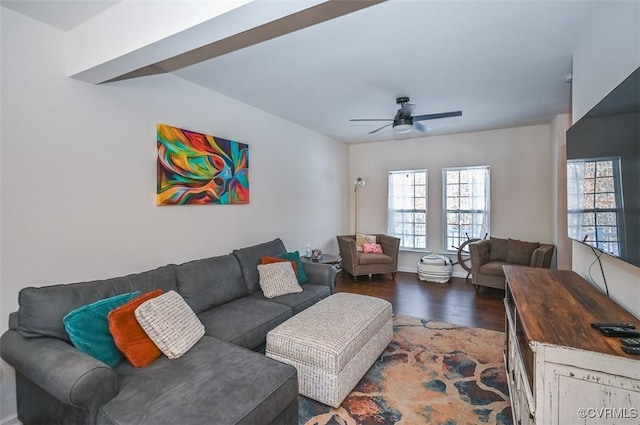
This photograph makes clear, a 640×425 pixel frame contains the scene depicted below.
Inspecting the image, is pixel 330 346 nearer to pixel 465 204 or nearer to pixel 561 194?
pixel 561 194

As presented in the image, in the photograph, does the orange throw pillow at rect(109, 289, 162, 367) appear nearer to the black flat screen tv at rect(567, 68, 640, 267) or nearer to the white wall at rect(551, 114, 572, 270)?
the black flat screen tv at rect(567, 68, 640, 267)

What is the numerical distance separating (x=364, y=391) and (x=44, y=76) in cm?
311

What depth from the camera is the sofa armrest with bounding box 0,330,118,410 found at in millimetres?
1371

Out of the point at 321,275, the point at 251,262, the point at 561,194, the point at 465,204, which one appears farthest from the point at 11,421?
the point at 465,204

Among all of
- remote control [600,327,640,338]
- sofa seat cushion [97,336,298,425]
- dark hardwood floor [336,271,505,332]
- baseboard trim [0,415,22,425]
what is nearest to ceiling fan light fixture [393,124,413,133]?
dark hardwood floor [336,271,505,332]

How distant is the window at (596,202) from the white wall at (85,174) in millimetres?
3156

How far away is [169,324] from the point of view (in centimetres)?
192

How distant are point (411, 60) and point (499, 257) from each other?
365 cm

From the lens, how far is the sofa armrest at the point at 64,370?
137 cm

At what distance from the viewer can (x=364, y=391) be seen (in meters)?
2.24

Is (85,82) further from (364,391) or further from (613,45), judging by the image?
(613,45)

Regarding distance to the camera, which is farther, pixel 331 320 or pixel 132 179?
pixel 132 179

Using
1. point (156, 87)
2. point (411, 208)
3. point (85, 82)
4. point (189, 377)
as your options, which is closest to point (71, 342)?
point (189, 377)

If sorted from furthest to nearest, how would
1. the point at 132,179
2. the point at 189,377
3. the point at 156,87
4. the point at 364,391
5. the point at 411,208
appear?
the point at 411,208 < the point at 156,87 < the point at 132,179 < the point at 364,391 < the point at 189,377
